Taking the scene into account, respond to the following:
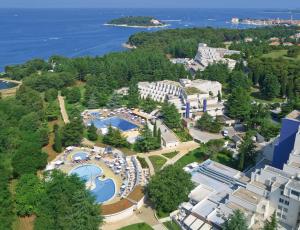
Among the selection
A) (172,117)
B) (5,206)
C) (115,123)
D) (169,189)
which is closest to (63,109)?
(115,123)

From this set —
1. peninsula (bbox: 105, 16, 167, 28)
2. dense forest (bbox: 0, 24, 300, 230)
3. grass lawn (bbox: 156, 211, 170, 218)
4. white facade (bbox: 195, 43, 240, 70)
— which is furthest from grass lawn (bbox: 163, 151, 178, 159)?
peninsula (bbox: 105, 16, 167, 28)

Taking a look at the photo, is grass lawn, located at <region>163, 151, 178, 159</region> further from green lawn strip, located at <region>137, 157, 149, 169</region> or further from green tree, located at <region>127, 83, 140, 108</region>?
green tree, located at <region>127, 83, 140, 108</region>

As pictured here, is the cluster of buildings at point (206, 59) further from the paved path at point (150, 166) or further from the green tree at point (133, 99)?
the paved path at point (150, 166)

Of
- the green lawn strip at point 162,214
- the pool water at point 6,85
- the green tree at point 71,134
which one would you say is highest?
the green tree at point 71,134

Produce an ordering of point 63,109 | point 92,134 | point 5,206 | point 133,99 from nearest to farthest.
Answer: point 5,206 → point 92,134 → point 133,99 → point 63,109

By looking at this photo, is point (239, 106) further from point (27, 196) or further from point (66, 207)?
point (27, 196)

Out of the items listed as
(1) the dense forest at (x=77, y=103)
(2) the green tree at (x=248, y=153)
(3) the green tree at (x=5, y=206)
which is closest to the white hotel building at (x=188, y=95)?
(1) the dense forest at (x=77, y=103)

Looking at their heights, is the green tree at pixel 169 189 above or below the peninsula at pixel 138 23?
above
